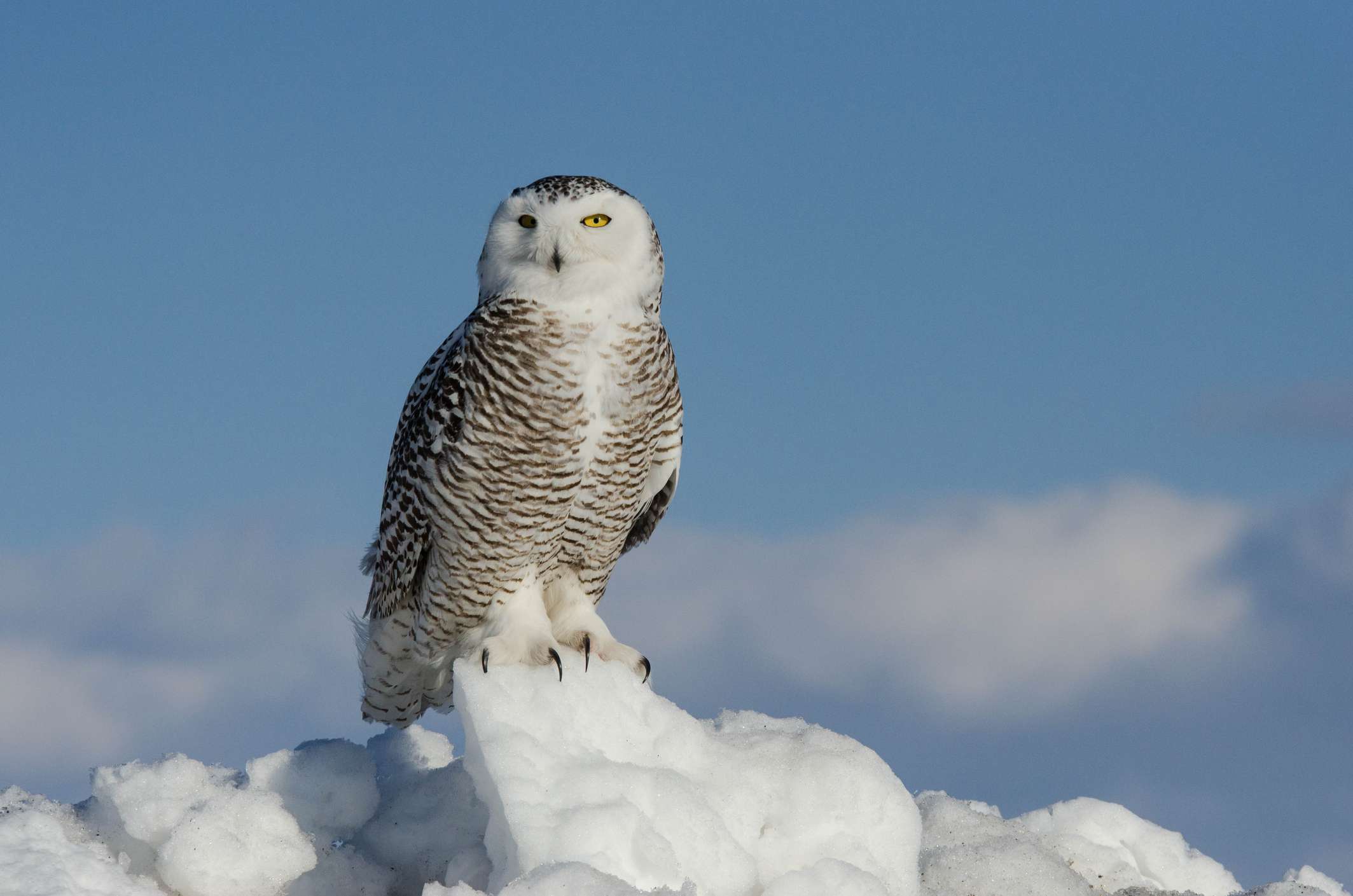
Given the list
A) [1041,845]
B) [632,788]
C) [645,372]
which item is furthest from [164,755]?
[1041,845]

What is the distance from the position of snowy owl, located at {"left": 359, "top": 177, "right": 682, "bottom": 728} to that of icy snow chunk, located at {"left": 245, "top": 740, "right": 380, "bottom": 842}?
2.74ft

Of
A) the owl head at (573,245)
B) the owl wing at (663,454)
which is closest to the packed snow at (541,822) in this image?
the owl wing at (663,454)

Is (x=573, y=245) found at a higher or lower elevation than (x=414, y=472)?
higher

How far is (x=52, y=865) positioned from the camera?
5527mm

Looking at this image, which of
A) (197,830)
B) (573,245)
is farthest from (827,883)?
(573,245)

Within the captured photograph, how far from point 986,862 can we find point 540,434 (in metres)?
3.14

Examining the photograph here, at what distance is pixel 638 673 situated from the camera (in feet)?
23.6

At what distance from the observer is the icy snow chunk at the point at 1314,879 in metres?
8.24

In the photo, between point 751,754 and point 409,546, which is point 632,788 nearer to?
point 751,754

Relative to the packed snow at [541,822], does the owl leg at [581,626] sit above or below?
above

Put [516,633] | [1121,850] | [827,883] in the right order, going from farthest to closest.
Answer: [1121,850]
[516,633]
[827,883]

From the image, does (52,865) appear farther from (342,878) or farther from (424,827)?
(424,827)

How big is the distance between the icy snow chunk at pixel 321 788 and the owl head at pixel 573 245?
98.6 inches

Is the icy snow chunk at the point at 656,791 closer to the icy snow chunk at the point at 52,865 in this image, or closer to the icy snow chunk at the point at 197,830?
the icy snow chunk at the point at 197,830
